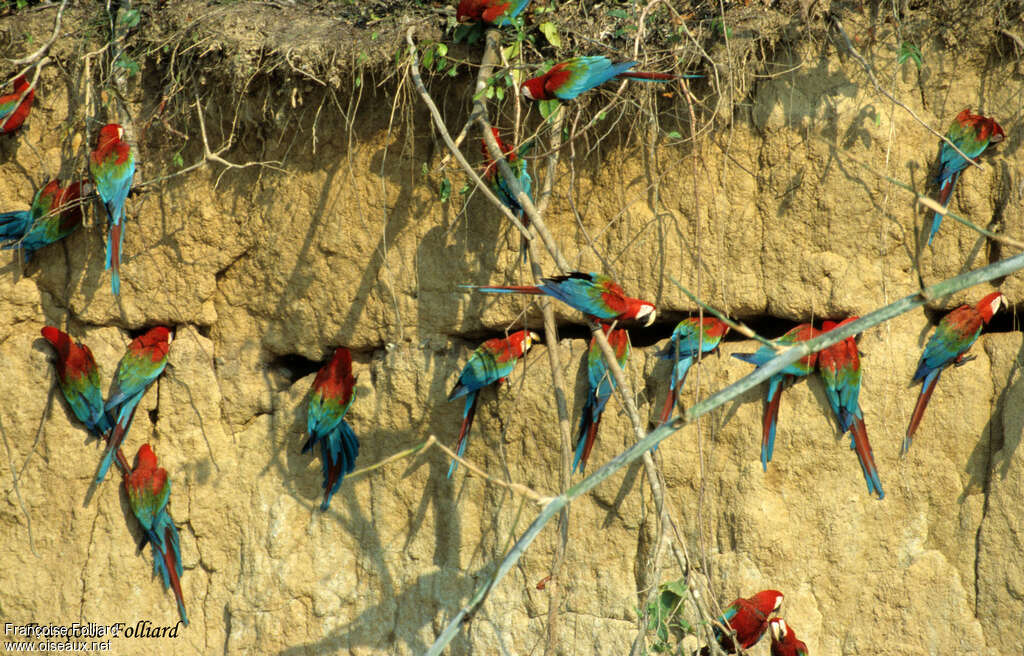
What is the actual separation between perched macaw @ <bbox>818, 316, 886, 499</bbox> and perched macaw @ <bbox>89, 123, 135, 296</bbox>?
2.34 metres

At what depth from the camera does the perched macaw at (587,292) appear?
2.54m

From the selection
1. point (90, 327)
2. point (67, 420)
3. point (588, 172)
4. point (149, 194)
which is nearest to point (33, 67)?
point (149, 194)

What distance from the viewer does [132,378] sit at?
10.0ft

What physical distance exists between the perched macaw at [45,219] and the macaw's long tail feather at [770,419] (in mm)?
2422

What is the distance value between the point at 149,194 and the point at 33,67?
58 centimetres

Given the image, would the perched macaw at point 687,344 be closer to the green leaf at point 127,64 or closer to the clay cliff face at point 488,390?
the clay cliff face at point 488,390

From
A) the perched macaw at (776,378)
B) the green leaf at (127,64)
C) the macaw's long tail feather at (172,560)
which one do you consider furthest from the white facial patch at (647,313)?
the green leaf at (127,64)

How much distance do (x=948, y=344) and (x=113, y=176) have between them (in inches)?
108

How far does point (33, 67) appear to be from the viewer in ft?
10.2

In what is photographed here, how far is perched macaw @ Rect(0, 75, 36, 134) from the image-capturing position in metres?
3.03

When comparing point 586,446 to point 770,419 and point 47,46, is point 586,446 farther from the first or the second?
point 47,46

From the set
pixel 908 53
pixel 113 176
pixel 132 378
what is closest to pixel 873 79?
pixel 908 53

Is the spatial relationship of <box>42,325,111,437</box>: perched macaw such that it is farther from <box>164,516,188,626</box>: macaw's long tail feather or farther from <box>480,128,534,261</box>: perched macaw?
<box>480,128,534,261</box>: perched macaw

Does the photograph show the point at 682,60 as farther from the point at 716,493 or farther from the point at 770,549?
the point at 770,549
